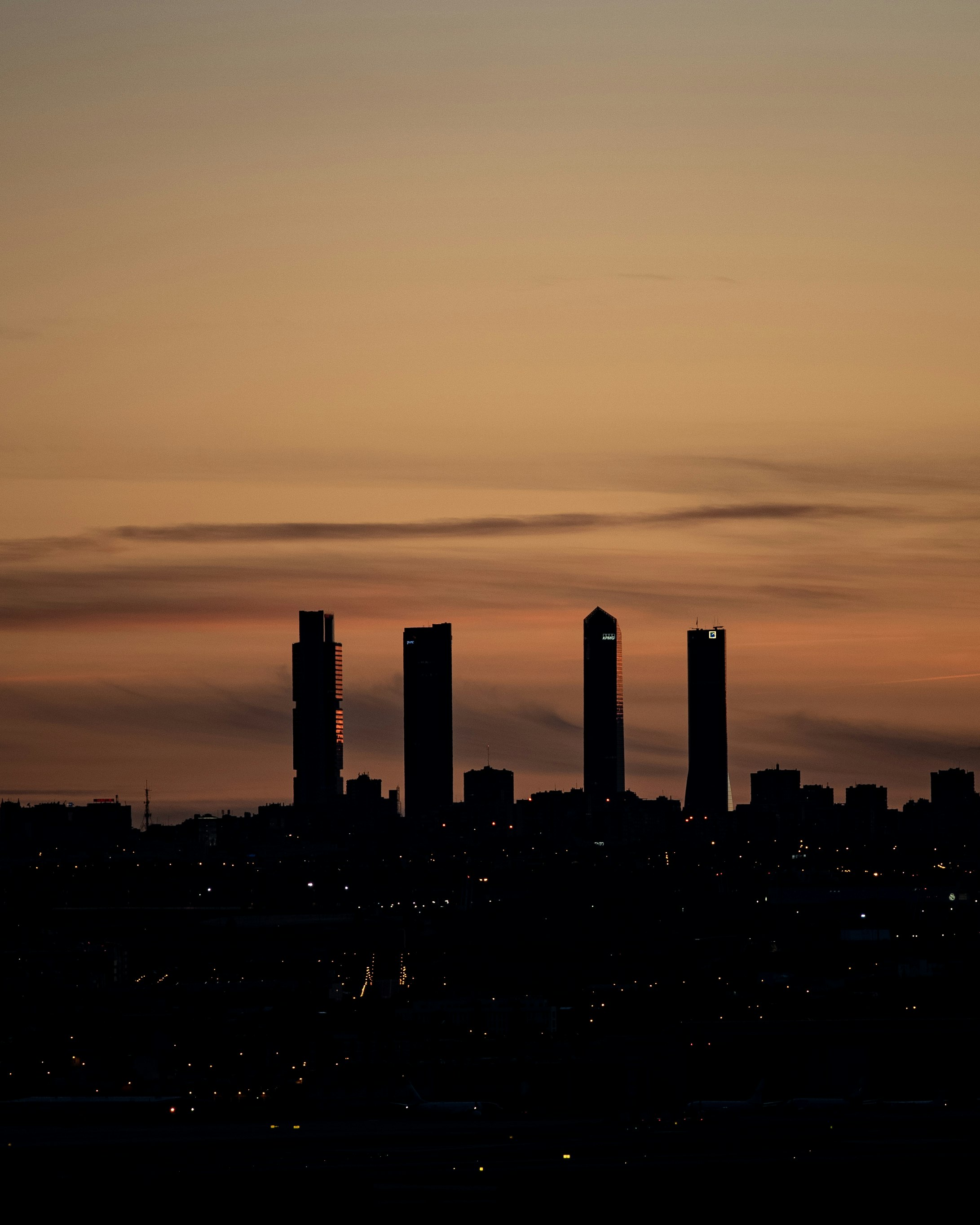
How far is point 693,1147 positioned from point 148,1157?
1371cm

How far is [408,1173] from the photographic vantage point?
47844 mm

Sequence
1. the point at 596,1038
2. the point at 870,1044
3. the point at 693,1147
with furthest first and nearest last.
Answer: the point at 596,1038 < the point at 870,1044 < the point at 693,1147

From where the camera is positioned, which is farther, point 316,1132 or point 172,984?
point 172,984

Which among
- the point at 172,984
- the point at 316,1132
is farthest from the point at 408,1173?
the point at 172,984

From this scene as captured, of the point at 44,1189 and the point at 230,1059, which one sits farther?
the point at 230,1059

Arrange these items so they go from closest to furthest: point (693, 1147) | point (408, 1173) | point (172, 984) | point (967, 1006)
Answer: point (408, 1173) → point (693, 1147) → point (967, 1006) → point (172, 984)

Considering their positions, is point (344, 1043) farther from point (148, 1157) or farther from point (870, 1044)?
point (148, 1157)

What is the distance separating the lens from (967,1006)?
10075 centimetres

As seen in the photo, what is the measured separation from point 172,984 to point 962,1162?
317 feet

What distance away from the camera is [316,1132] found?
55.6 m

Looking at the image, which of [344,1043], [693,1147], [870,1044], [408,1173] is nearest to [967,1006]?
[870,1044]

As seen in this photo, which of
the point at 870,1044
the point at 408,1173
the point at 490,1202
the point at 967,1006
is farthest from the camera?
the point at 967,1006

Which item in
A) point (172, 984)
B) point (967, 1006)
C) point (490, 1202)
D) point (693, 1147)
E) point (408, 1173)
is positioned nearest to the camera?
point (490, 1202)

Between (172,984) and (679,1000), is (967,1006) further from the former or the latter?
(172,984)
